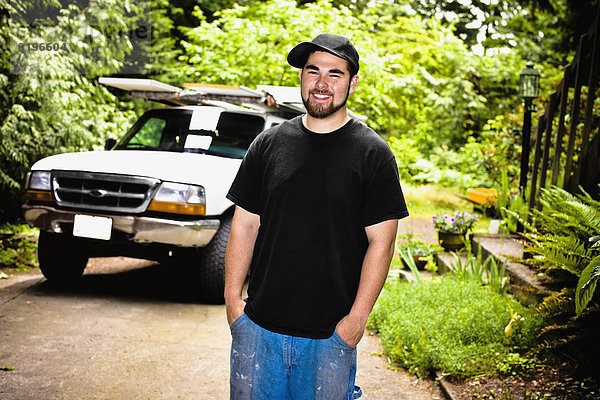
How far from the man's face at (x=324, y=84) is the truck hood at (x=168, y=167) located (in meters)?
3.10

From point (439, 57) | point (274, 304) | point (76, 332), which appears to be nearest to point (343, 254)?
point (274, 304)

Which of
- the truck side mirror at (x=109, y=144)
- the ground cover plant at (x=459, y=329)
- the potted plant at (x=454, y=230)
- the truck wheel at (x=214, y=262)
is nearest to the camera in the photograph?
the ground cover plant at (x=459, y=329)

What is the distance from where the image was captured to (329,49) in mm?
2318

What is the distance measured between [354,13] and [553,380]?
18.9 m

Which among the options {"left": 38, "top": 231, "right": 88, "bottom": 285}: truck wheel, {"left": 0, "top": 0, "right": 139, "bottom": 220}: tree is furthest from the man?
{"left": 0, "top": 0, "right": 139, "bottom": 220}: tree

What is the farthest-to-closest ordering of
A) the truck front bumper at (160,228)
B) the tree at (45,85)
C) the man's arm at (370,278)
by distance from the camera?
the tree at (45,85) → the truck front bumper at (160,228) → the man's arm at (370,278)

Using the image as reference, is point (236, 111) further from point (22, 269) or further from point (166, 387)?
point (166, 387)

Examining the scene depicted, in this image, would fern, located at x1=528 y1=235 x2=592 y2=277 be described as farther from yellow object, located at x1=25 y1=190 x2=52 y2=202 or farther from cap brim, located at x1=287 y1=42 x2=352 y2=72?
yellow object, located at x1=25 y1=190 x2=52 y2=202

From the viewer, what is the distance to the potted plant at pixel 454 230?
7.50m

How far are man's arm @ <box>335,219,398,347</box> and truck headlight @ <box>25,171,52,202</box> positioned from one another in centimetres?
412

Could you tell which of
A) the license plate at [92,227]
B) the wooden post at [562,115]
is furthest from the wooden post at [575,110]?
the license plate at [92,227]

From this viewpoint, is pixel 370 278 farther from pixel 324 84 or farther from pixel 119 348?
pixel 119 348

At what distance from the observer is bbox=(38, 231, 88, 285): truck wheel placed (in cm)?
574

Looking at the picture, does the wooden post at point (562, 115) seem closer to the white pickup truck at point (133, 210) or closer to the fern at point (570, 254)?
the fern at point (570, 254)
